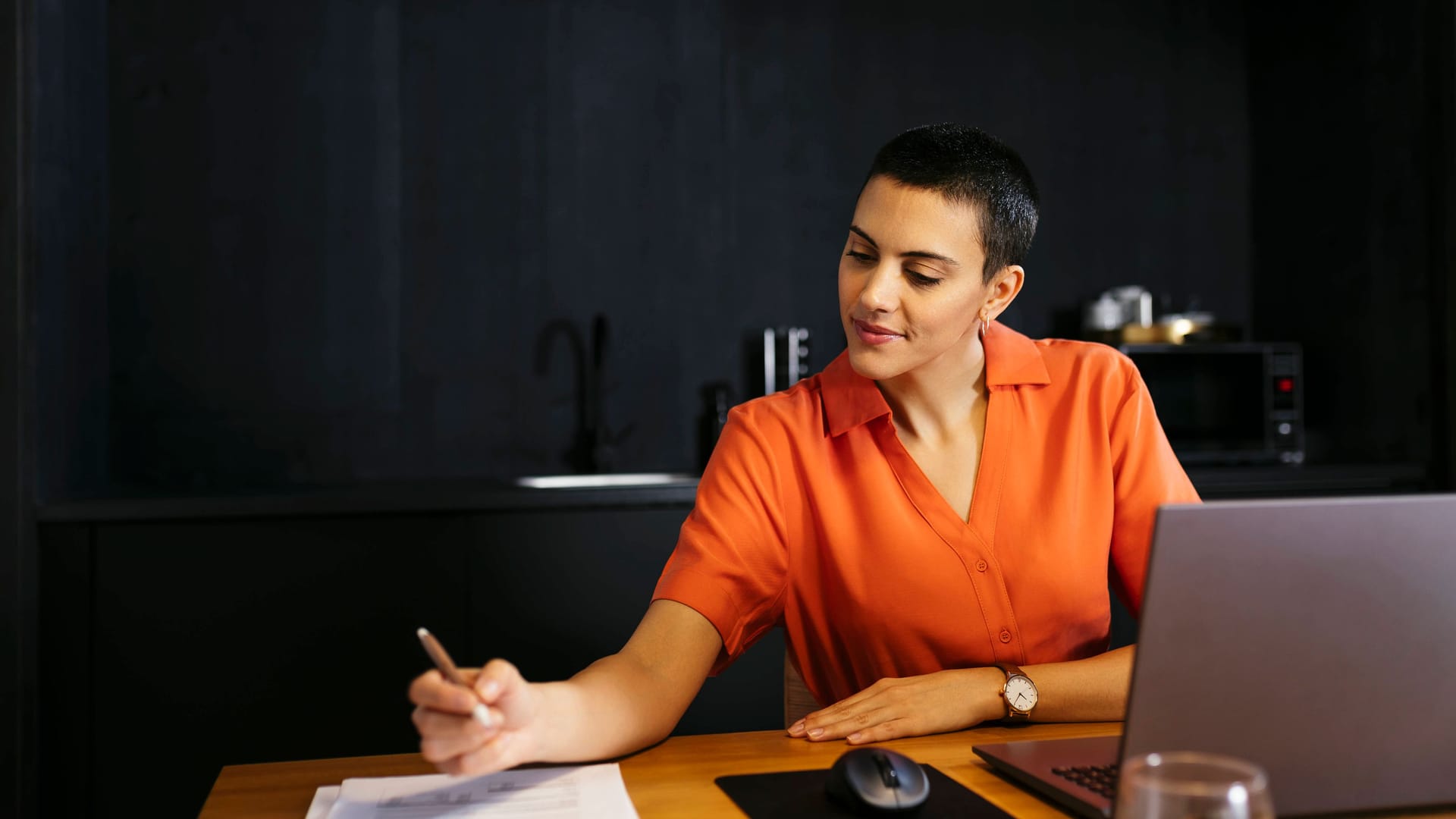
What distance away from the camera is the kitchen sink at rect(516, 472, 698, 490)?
7.84 feet

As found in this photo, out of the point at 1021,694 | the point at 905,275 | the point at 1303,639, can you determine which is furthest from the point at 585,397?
the point at 1303,639

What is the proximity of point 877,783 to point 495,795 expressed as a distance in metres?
0.30

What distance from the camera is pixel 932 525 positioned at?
4.57ft

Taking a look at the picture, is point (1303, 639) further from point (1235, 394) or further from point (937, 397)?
point (1235, 394)

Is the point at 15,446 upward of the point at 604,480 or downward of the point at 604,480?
upward

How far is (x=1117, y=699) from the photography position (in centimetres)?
125

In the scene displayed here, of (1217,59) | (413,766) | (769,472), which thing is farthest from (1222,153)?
(413,766)

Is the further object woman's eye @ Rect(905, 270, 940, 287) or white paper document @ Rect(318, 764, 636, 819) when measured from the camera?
woman's eye @ Rect(905, 270, 940, 287)

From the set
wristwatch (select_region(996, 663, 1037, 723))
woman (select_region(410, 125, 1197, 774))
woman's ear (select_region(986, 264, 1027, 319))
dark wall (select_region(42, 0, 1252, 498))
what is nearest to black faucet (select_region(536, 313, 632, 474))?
dark wall (select_region(42, 0, 1252, 498))

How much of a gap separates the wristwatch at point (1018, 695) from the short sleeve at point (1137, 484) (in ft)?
0.84

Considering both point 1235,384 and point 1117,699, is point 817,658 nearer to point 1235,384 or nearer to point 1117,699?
point 1117,699

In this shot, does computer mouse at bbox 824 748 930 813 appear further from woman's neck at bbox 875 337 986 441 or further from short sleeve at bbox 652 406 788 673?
woman's neck at bbox 875 337 986 441

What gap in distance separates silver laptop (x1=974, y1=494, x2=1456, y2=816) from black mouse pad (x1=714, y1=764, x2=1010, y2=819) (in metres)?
0.18

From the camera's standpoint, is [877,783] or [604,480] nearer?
[877,783]
